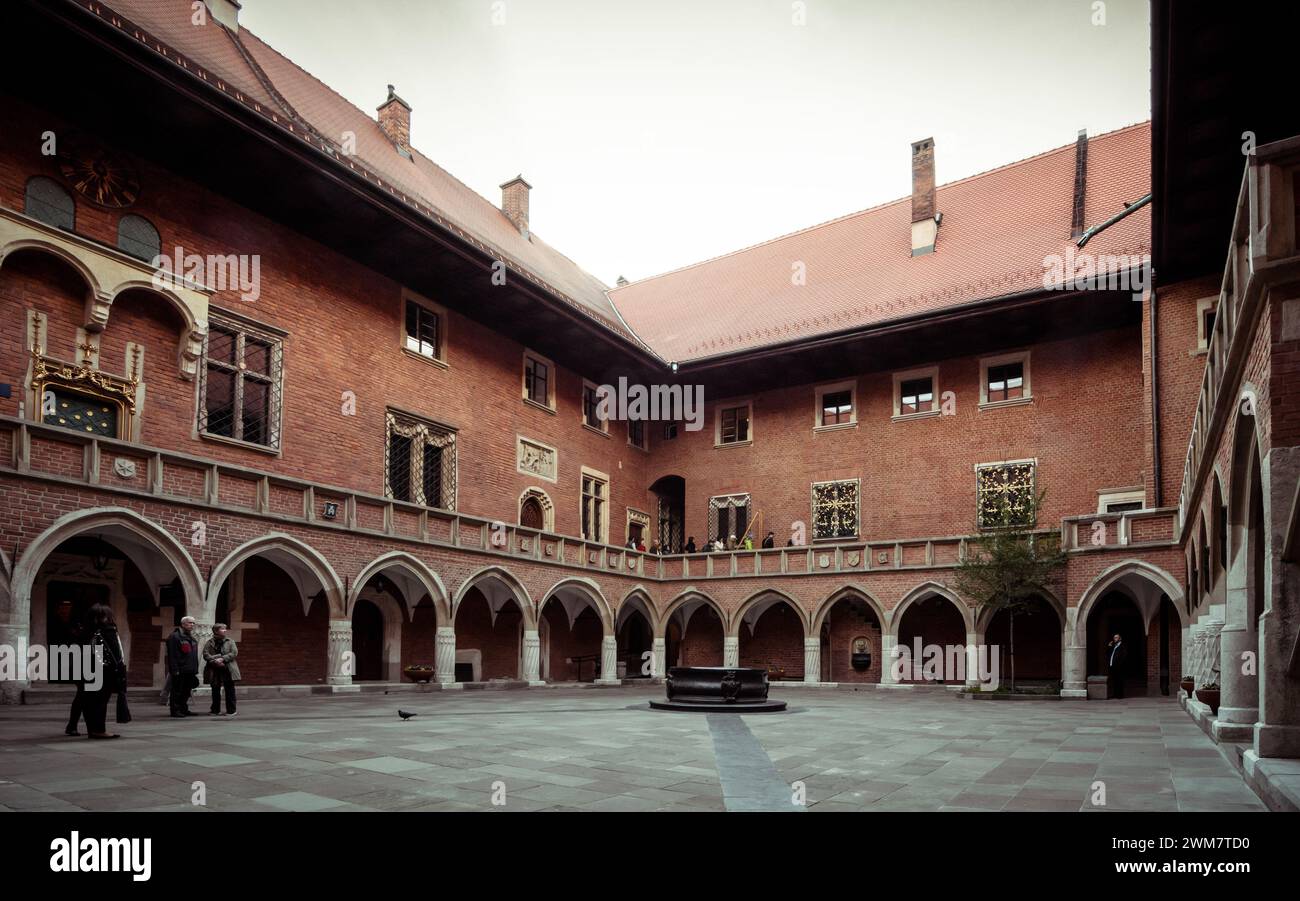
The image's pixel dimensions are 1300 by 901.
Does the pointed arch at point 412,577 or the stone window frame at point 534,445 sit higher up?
the stone window frame at point 534,445

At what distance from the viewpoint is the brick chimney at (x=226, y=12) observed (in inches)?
912

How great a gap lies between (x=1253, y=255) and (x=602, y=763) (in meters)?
6.51

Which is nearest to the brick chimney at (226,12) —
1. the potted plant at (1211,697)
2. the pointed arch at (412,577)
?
the pointed arch at (412,577)

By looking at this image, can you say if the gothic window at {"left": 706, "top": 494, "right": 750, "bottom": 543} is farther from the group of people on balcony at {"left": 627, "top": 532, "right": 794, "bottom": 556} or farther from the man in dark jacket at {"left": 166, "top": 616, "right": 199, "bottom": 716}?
the man in dark jacket at {"left": 166, "top": 616, "right": 199, "bottom": 716}

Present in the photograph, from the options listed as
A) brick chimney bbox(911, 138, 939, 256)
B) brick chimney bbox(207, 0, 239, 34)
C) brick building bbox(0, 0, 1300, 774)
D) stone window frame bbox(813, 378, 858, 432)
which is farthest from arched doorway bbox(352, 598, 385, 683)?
brick chimney bbox(911, 138, 939, 256)

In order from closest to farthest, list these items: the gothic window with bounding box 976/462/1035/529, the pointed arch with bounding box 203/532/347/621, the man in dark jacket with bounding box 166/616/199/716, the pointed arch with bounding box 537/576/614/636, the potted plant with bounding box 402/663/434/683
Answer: the man in dark jacket with bounding box 166/616/199/716
the pointed arch with bounding box 203/532/347/621
the potted plant with bounding box 402/663/434/683
the pointed arch with bounding box 537/576/614/636
the gothic window with bounding box 976/462/1035/529

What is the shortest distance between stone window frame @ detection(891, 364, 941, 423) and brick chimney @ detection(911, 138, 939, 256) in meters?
4.27

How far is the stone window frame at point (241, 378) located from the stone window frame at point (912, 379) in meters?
17.4

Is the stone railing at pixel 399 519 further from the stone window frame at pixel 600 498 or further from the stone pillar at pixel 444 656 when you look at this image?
the stone pillar at pixel 444 656

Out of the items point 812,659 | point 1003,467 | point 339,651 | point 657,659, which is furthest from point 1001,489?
point 339,651

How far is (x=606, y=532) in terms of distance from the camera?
31.0m

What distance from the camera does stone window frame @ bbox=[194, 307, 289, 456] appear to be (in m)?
18.9
